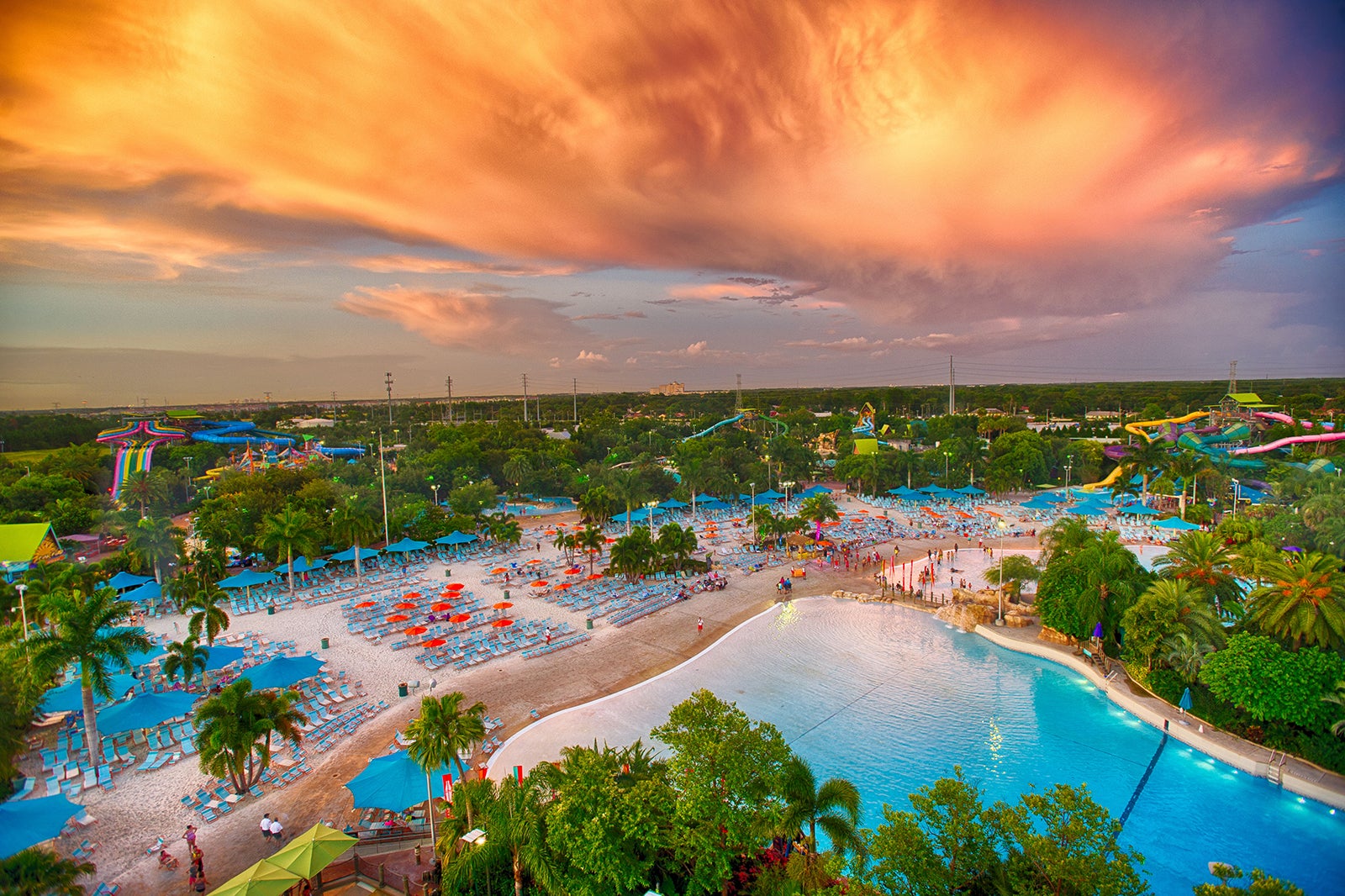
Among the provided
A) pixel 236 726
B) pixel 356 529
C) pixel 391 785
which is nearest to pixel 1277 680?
pixel 391 785

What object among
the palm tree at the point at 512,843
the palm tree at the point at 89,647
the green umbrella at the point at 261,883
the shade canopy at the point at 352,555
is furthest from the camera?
the shade canopy at the point at 352,555

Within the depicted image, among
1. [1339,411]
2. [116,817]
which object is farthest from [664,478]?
[1339,411]

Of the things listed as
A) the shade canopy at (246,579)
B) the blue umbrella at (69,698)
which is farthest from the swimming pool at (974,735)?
the shade canopy at (246,579)

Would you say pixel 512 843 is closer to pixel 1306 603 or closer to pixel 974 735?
pixel 974 735

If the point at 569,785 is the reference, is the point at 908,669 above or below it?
below

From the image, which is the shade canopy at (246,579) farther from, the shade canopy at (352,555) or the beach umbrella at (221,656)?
the beach umbrella at (221,656)

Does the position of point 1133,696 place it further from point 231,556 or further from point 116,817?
point 231,556
